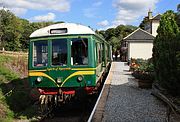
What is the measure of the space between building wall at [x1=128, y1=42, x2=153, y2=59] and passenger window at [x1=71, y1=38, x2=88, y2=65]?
37.4 metres

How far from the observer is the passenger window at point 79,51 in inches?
477

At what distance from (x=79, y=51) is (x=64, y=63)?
69 cm

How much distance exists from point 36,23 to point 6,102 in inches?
2941

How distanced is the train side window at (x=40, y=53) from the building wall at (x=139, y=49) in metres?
37.5

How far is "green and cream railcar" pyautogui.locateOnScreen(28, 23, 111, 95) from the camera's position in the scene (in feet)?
39.2

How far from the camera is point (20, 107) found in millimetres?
18891

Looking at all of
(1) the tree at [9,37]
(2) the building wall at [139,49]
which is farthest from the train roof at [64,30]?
(1) the tree at [9,37]

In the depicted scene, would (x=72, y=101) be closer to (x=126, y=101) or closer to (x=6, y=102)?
(x=126, y=101)

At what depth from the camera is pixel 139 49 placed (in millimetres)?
49812

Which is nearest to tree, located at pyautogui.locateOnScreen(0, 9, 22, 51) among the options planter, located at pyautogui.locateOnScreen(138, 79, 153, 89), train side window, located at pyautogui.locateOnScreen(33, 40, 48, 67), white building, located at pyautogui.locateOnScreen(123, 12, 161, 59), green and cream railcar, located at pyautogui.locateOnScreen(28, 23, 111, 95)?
white building, located at pyautogui.locateOnScreen(123, 12, 161, 59)

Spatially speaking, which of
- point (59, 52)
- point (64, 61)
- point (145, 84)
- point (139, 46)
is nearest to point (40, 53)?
point (59, 52)

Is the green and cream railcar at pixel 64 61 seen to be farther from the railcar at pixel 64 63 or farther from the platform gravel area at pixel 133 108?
the platform gravel area at pixel 133 108

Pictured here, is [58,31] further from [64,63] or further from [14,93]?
[14,93]

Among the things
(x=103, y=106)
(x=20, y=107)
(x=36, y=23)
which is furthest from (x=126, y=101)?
(x=36, y=23)
